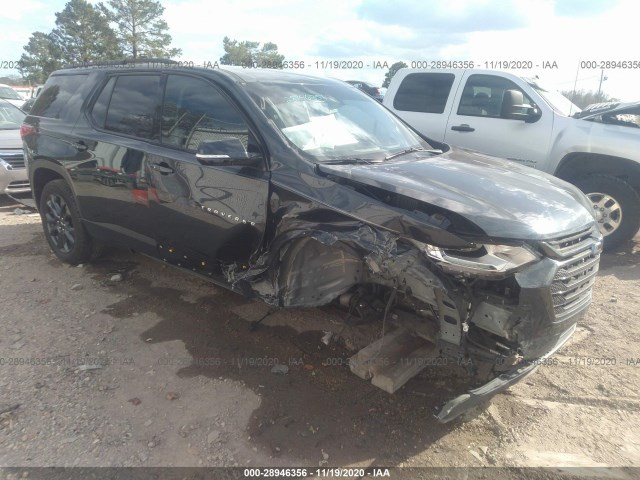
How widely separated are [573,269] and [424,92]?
4.79 metres

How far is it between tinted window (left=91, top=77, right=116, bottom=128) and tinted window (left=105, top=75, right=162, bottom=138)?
2.5 inches

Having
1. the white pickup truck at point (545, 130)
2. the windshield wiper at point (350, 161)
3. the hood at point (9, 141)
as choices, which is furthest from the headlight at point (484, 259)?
the hood at point (9, 141)

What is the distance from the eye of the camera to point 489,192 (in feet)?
8.80

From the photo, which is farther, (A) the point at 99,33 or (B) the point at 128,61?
(A) the point at 99,33

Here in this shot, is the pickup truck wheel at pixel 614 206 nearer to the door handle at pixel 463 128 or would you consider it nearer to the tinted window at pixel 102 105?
the door handle at pixel 463 128

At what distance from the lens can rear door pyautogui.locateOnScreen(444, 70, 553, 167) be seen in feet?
19.0

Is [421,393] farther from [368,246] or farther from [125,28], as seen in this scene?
[125,28]

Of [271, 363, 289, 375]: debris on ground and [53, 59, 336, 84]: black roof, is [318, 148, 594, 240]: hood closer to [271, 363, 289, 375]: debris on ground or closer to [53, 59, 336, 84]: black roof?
[53, 59, 336, 84]: black roof

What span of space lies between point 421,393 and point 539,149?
3965mm

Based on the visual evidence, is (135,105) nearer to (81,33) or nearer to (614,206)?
(614,206)

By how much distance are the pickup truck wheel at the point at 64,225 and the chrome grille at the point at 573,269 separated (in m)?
4.12

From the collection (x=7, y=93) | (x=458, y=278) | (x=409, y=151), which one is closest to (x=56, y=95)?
(x=409, y=151)

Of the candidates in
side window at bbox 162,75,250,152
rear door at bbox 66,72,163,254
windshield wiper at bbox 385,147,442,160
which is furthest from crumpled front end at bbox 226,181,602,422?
rear door at bbox 66,72,163,254

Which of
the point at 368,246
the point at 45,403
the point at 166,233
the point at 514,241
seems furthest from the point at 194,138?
the point at 514,241
